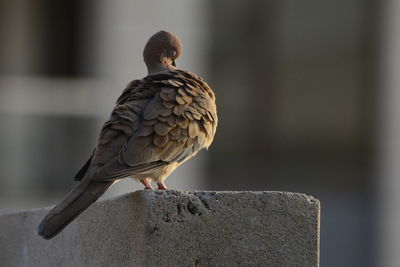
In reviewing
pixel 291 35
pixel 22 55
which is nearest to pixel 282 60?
pixel 291 35

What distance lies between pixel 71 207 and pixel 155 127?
20.6 inches

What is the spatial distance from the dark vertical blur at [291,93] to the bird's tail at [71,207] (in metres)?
15.5

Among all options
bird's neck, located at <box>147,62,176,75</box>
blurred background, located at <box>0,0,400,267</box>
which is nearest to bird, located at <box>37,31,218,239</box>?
bird's neck, located at <box>147,62,176,75</box>

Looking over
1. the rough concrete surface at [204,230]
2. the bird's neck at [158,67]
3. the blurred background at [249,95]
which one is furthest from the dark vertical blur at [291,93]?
the rough concrete surface at [204,230]

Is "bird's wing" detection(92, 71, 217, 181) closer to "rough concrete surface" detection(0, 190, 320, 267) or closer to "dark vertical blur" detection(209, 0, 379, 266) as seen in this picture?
"rough concrete surface" detection(0, 190, 320, 267)

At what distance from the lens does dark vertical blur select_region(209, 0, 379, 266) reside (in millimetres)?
20438

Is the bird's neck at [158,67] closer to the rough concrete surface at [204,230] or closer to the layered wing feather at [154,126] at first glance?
the layered wing feather at [154,126]

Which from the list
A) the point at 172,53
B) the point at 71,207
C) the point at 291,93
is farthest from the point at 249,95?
the point at 71,207

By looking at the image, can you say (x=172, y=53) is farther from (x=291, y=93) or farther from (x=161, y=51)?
(x=291, y=93)

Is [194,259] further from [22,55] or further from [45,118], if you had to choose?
[22,55]

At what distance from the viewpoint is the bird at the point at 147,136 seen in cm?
429

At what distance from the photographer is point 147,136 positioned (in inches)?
176

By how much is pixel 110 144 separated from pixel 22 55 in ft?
31.1

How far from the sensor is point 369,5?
18.8 m
